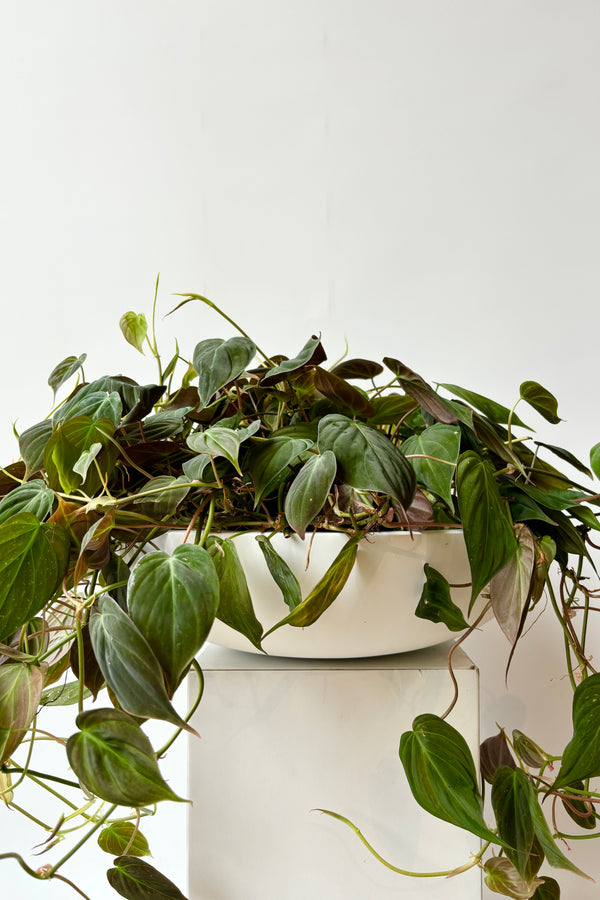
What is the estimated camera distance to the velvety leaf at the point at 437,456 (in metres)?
0.49

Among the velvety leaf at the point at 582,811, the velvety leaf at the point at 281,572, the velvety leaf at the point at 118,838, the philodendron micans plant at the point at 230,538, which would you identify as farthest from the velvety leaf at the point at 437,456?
the velvety leaf at the point at 118,838

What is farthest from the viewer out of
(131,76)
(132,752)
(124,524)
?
(131,76)

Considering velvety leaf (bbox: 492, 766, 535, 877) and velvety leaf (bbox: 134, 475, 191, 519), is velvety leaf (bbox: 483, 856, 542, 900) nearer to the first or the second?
velvety leaf (bbox: 492, 766, 535, 877)

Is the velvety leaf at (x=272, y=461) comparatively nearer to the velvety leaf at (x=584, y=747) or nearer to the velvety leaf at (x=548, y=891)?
the velvety leaf at (x=584, y=747)

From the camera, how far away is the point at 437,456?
50cm

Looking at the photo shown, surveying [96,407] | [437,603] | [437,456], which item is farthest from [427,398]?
[96,407]

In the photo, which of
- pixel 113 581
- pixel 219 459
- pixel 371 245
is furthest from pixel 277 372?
pixel 371 245

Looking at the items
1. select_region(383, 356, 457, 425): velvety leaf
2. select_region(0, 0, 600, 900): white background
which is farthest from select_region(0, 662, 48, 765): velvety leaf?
select_region(0, 0, 600, 900): white background

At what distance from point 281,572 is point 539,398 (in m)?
0.30

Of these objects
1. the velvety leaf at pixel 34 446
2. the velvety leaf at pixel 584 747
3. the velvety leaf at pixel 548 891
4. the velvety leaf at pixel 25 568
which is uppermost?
the velvety leaf at pixel 34 446

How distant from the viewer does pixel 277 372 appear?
552 millimetres

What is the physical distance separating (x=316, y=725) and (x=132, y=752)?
0.70 feet

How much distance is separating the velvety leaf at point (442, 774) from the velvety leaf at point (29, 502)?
1.01ft

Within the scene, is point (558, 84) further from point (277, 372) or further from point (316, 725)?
point (316, 725)
